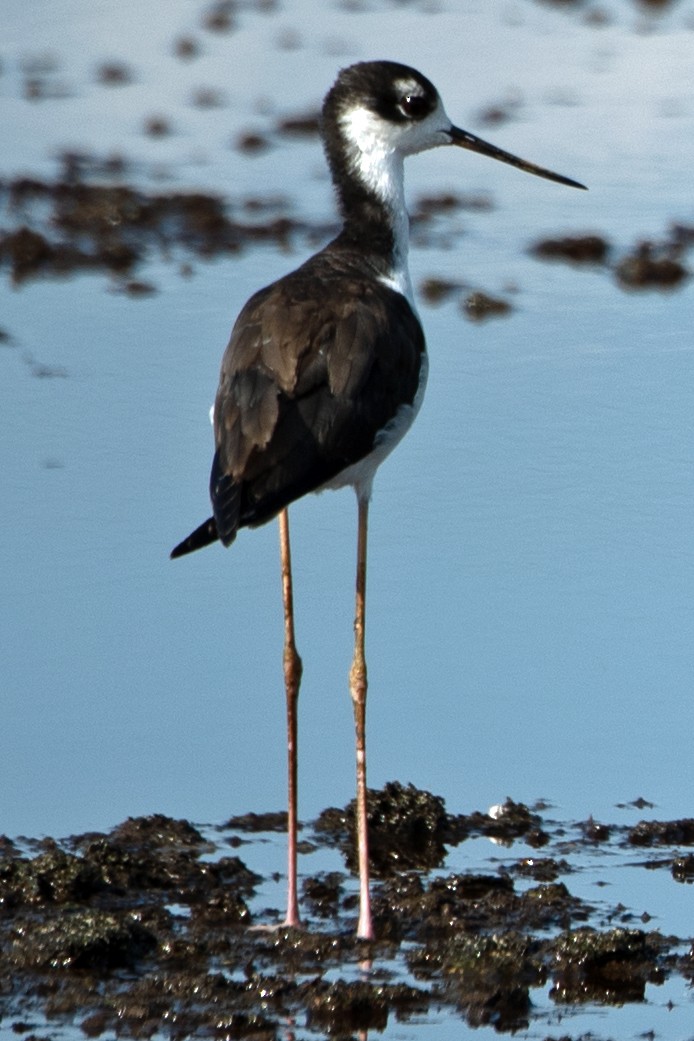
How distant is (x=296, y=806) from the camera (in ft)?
16.0

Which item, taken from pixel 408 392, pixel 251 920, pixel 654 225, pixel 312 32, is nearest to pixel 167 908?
pixel 251 920

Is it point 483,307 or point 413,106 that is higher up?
point 483,307

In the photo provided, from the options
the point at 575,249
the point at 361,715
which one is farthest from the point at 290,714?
the point at 575,249

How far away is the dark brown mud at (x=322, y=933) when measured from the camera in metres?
4.25

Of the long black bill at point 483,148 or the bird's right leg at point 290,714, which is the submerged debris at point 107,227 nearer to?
the long black bill at point 483,148

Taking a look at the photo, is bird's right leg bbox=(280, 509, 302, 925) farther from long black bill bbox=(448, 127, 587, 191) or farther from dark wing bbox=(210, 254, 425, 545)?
long black bill bbox=(448, 127, 587, 191)

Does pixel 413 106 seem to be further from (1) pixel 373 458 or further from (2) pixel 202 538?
(2) pixel 202 538

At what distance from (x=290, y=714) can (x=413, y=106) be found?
4.97ft

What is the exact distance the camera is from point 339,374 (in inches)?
191

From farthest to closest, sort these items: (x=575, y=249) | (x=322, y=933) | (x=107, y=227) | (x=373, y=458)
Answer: (x=107, y=227)
(x=575, y=249)
(x=373, y=458)
(x=322, y=933)

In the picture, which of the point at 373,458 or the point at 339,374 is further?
the point at 373,458

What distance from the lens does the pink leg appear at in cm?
464

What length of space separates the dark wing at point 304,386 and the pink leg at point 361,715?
0.23 metres

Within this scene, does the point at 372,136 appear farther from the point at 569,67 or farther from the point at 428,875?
the point at 569,67
